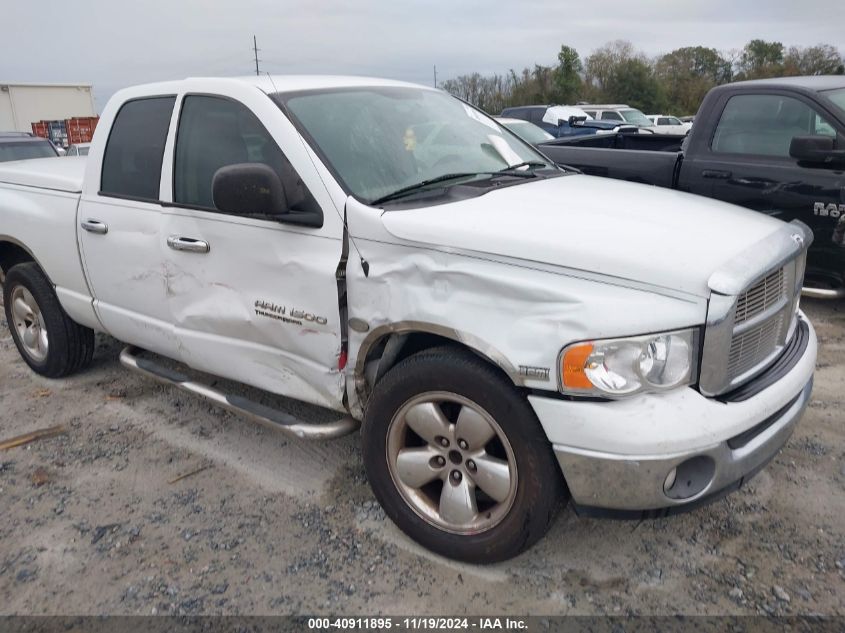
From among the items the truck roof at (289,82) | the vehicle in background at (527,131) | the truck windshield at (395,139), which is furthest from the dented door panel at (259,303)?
the vehicle in background at (527,131)

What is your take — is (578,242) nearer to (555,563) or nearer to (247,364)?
(555,563)

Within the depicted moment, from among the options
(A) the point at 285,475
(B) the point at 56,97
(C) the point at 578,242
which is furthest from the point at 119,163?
(B) the point at 56,97

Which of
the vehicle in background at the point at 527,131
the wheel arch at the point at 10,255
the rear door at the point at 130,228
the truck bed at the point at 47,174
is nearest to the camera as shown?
the rear door at the point at 130,228

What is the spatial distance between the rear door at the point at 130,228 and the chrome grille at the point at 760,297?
2.63 m

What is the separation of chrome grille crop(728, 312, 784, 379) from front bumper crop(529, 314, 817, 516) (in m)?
0.13

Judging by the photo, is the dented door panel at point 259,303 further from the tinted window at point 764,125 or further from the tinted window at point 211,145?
the tinted window at point 764,125

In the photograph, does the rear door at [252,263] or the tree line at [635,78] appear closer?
the rear door at [252,263]

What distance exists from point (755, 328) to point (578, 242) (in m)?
0.74

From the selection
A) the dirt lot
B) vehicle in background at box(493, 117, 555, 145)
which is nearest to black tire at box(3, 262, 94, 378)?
the dirt lot

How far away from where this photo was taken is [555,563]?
9.22 ft

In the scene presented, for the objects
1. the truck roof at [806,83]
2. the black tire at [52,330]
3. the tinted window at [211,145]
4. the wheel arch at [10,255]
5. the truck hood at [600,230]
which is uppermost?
the truck roof at [806,83]

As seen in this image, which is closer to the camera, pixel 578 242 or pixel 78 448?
pixel 578 242

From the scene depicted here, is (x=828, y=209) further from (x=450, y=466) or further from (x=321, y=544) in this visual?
(x=321, y=544)

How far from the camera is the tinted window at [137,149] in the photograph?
371 cm
